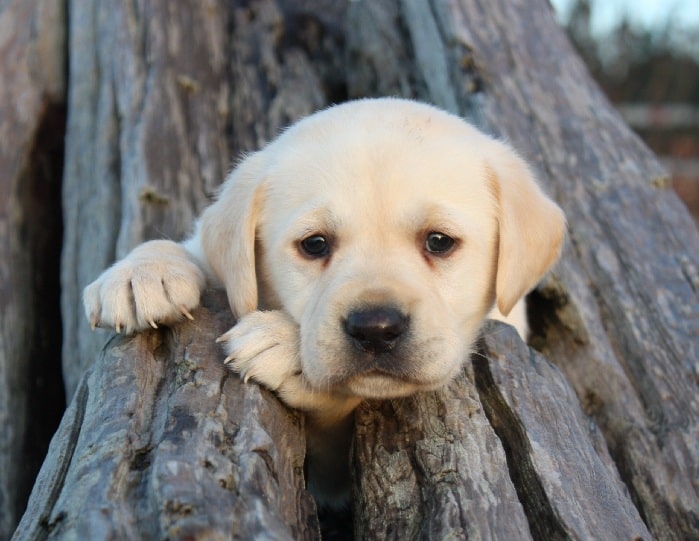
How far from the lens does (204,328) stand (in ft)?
10.7

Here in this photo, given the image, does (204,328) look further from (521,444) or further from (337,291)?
(521,444)

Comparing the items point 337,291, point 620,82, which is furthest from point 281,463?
point 620,82

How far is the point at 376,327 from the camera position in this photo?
288cm

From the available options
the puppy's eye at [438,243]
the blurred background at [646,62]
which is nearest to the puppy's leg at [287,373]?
the puppy's eye at [438,243]

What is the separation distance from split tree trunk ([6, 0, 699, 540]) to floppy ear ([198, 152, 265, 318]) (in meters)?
0.19

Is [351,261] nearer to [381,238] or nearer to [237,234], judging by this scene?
[381,238]

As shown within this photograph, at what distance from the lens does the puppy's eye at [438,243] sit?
10.9 feet

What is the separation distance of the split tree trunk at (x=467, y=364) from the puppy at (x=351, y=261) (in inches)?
6.1

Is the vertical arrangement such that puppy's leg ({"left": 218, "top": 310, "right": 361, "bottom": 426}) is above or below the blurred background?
above

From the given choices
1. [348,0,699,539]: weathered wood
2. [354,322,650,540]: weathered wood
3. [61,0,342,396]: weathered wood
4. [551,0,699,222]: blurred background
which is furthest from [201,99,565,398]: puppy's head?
[551,0,699,222]: blurred background

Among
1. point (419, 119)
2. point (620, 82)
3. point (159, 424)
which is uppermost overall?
point (419, 119)

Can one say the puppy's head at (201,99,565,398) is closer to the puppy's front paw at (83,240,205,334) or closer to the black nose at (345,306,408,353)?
the black nose at (345,306,408,353)

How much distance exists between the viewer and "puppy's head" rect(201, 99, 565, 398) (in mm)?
2955

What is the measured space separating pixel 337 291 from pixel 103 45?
3456 millimetres
